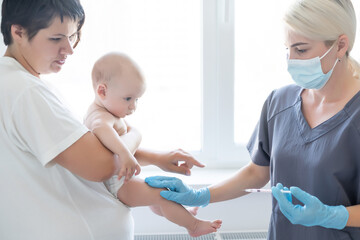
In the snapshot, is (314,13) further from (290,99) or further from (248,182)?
(248,182)

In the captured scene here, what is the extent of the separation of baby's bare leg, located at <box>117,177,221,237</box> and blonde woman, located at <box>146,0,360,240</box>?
3 cm

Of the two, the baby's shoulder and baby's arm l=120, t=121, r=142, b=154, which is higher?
the baby's shoulder

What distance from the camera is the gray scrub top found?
124 cm

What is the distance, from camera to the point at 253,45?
2.25 m

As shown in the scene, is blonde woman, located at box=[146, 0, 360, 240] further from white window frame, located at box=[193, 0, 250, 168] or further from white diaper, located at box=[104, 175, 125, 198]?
white window frame, located at box=[193, 0, 250, 168]

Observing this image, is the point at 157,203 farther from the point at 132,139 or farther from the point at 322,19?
the point at 322,19

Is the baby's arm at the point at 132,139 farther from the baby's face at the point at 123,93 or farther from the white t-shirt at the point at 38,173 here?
the white t-shirt at the point at 38,173

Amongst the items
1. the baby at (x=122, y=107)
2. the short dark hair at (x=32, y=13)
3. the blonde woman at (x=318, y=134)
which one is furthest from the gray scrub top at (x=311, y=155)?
the short dark hair at (x=32, y=13)

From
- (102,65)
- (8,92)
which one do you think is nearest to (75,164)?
(8,92)

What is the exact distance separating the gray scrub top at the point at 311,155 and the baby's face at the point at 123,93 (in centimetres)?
50

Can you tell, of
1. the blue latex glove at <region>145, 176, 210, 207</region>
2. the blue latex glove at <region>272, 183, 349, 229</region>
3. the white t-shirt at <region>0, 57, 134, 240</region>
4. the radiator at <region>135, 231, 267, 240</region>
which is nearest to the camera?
the white t-shirt at <region>0, 57, 134, 240</region>

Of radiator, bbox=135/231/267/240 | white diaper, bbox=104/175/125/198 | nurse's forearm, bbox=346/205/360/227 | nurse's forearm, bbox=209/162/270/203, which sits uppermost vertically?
white diaper, bbox=104/175/125/198

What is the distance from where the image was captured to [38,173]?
114 centimetres

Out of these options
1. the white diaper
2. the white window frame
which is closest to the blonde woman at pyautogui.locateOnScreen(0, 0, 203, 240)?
→ the white diaper
